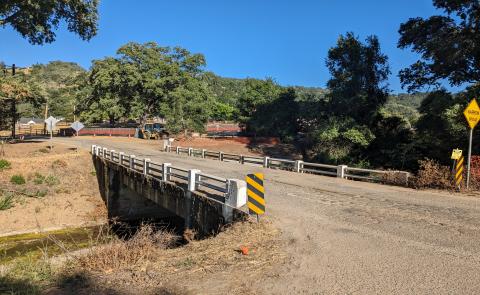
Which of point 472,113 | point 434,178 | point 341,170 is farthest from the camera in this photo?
point 341,170

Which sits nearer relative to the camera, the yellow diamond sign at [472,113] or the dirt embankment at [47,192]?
the yellow diamond sign at [472,113]

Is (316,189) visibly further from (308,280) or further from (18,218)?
(18,218)

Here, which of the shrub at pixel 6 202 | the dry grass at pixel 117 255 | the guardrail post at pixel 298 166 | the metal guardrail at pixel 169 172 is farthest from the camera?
the shrub at pixel 6 202

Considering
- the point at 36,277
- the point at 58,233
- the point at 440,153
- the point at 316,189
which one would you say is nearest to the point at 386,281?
the point at 36,277

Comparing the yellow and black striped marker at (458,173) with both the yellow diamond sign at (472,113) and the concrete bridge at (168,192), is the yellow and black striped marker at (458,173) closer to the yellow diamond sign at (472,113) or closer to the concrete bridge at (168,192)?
the yellow diamond sign at (472,113)

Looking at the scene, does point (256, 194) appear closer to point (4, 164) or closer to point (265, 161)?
point (265, 161)

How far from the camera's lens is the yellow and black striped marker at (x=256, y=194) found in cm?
994

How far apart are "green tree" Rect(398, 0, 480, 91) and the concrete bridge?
16640 millimetres

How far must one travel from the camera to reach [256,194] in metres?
10.0

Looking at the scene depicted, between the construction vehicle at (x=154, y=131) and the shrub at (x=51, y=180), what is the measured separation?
98.3 feet

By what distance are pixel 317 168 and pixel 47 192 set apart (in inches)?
744

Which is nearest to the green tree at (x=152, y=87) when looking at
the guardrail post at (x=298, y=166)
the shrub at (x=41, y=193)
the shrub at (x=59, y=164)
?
the shrub at (x=59, y=164)

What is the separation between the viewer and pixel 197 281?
6.40m

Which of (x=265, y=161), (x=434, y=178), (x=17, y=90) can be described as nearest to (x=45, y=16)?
(x=17, y=90)
